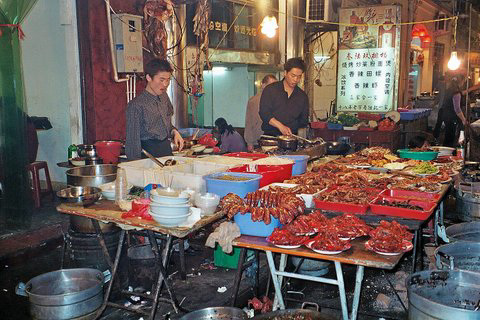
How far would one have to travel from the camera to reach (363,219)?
411 centimetres

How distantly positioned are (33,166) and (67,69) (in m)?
1.81

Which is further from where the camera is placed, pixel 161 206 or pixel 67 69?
pixel 67 69

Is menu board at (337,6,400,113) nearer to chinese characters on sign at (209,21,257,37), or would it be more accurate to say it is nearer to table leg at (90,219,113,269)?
chinese characters on sign at (209,21,257,37)

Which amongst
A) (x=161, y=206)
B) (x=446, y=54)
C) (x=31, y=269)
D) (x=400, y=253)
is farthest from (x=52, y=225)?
(x=446, y=54)

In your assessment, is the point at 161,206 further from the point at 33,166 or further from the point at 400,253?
the point at 33,166

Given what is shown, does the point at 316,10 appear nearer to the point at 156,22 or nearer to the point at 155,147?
the point at 156,22

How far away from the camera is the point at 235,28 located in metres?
12.7

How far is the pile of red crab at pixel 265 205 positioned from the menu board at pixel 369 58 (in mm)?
9521

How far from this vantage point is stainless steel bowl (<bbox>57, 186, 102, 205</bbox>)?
4301 millimetres

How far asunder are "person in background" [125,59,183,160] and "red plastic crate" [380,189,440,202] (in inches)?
117

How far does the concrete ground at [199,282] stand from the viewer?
499 cm

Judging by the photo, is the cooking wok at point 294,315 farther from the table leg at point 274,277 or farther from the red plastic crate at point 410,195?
the red plastic crate at point 410,195

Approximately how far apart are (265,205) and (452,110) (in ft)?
39.9

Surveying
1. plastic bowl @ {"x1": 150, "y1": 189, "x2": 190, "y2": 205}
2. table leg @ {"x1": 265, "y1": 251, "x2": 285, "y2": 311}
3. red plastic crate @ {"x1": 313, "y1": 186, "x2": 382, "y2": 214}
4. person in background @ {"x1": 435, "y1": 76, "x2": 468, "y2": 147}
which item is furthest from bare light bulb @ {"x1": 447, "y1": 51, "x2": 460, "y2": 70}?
plastic bowl @ {"x1": 150, "y1": 189, "x2": 190, "y2": 205}
